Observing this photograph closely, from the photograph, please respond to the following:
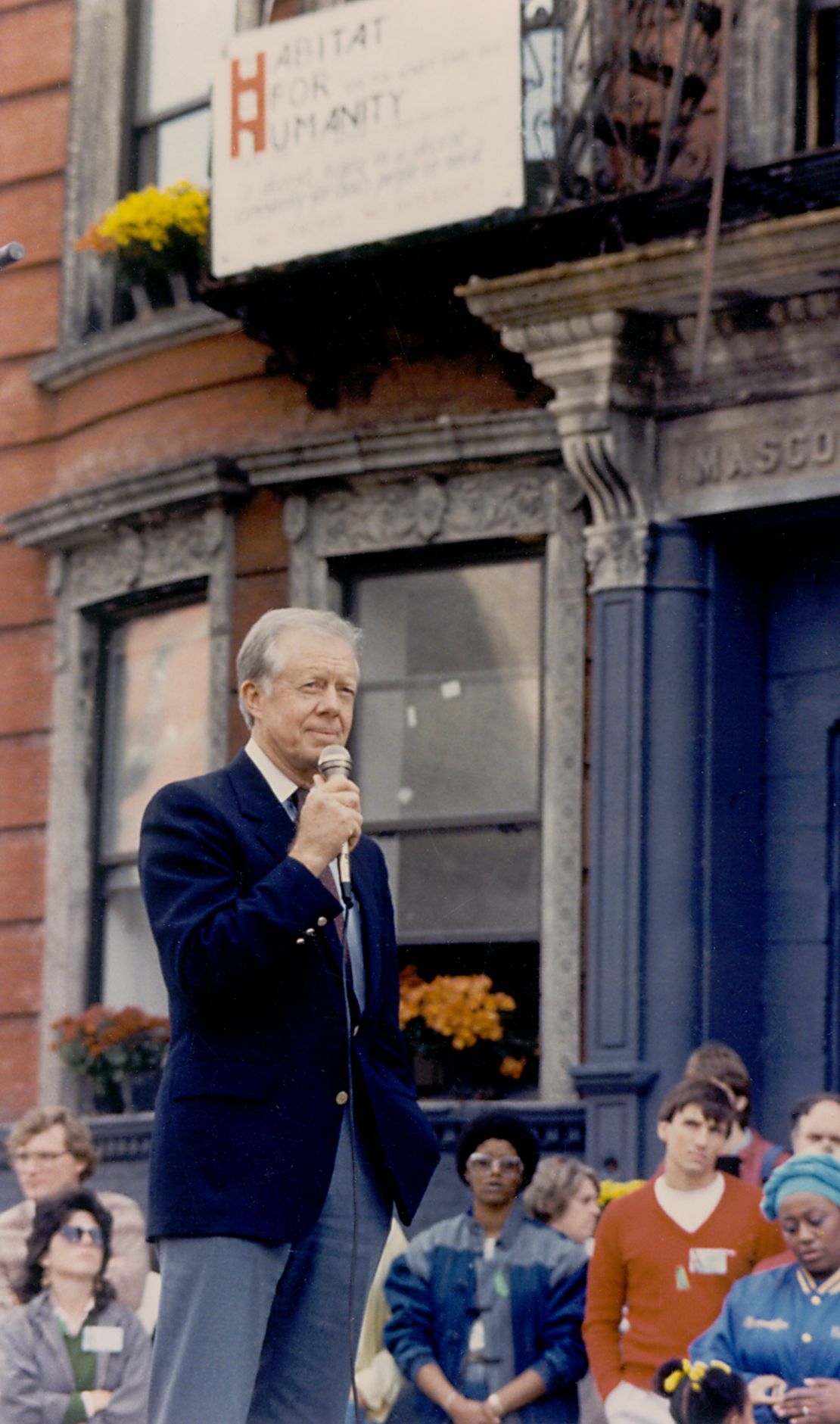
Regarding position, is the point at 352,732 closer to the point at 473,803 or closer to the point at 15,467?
the point at 473,803

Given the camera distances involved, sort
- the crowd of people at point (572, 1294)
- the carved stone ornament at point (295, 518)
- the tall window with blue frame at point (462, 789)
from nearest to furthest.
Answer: the crowd of people at point (572, 1294) < the tall window with blue frame at point (462, 789) < the carved stone ornament at point (295, 518)

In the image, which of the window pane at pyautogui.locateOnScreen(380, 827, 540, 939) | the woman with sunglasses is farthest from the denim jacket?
the window pane at pyautogui.locateOnScreen(380, 827, 540, 939)

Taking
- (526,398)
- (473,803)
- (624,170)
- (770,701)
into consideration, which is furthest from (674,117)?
(473,803)

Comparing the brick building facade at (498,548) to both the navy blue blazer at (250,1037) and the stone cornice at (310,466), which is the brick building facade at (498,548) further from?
the navy blue blazer at (250,1037)

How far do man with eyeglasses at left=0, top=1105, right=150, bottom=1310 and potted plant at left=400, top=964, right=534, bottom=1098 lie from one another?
141cm

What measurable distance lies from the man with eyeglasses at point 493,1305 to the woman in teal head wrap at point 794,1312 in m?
Answer: 1.06

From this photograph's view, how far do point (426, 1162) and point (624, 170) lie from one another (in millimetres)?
6220

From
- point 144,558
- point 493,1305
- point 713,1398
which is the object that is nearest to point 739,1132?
point 493,1305

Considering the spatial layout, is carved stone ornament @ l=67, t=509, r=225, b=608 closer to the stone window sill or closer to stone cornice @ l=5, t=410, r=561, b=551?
stone cornice @ l=5, t=410, r=561, b=551

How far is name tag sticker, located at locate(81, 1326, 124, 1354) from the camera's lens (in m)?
8.88

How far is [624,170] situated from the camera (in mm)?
10086

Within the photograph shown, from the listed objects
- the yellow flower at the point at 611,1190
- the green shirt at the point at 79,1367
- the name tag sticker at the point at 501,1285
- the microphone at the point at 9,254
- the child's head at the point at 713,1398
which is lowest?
the green shirt at the point at 79,1367

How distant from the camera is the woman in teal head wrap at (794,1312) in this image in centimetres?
709

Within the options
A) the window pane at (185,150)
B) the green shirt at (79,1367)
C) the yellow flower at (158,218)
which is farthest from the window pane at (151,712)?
the green shirt at (79,1367)
